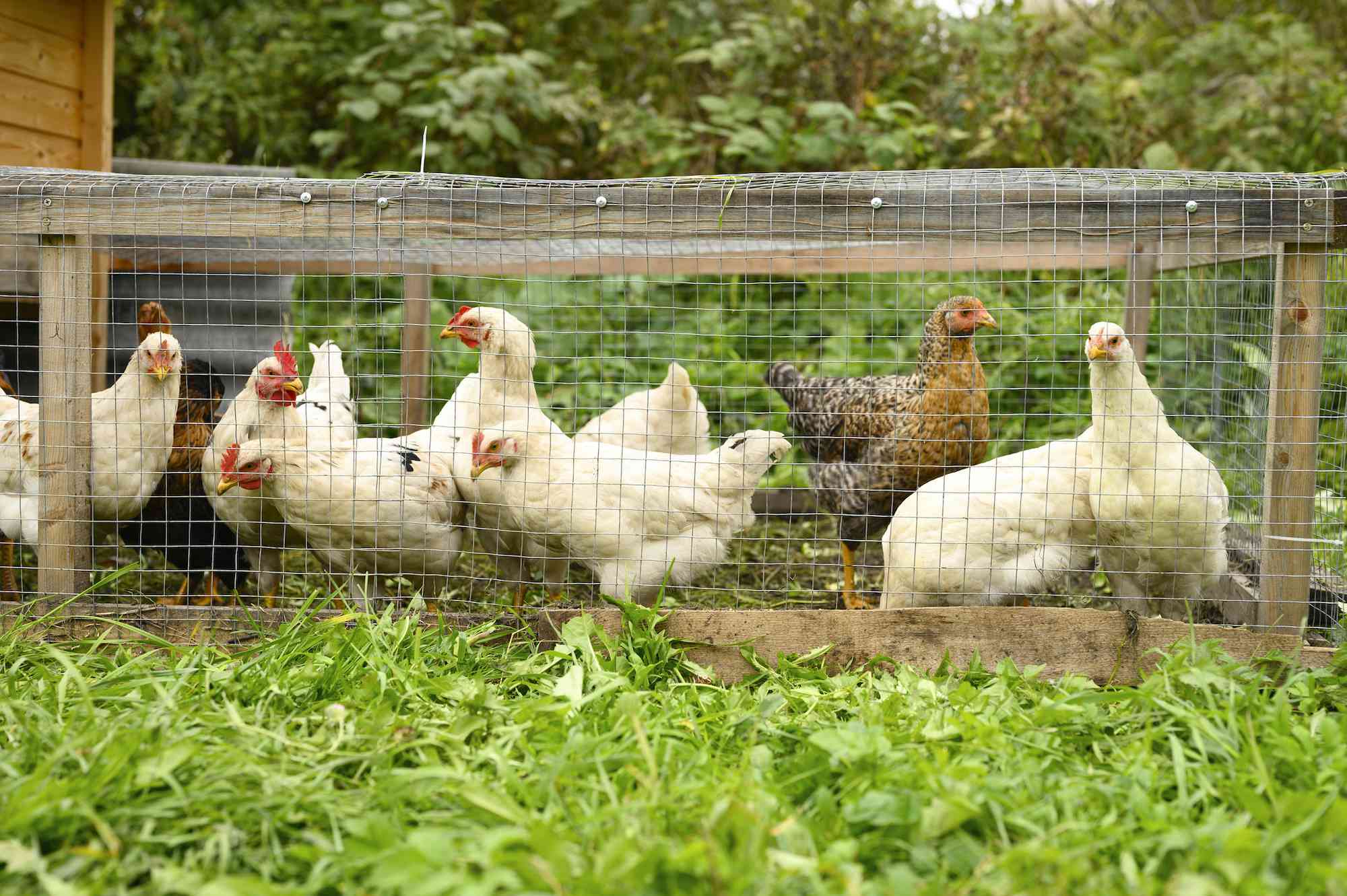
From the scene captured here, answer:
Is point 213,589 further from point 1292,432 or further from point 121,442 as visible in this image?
point 1292,432

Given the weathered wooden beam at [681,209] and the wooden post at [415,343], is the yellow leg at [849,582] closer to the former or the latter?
the weathered wooden beam at [681,209]

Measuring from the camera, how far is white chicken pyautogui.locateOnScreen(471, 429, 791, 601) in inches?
148

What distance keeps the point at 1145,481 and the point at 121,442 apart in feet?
11.7

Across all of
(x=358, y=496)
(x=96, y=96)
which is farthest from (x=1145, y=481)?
(x=96, y=96)

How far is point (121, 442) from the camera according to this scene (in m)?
3.92

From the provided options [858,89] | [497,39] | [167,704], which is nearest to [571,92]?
[497,39]

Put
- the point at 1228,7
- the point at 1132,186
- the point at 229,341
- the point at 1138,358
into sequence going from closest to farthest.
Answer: the point at 1132,186
the point at 1138,358
the point at 229,341
the point at 1228,7

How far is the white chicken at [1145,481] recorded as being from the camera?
3.38 meters

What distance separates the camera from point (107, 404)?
3955mm

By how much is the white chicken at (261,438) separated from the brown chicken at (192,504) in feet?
0.51

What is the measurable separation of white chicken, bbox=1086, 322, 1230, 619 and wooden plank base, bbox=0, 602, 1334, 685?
355mm

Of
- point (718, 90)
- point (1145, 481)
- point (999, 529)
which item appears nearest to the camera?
point (1145, 481)

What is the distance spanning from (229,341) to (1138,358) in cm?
449

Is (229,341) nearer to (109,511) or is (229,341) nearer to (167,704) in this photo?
(109,511)
